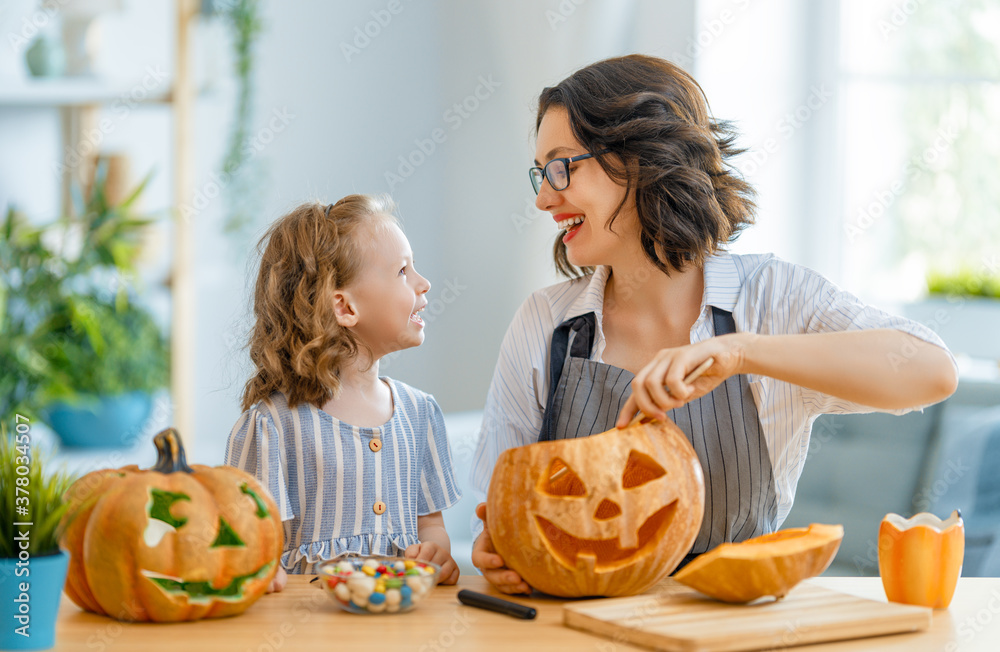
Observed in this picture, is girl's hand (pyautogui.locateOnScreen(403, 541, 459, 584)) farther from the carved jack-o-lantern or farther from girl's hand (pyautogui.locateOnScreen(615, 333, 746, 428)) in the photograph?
girl's hand (pyautogui.locateOnScreen(615, 333, 746, 428))

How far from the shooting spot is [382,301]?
4.49 feet

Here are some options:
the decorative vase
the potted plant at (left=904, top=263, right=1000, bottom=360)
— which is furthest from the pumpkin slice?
the decorative vase

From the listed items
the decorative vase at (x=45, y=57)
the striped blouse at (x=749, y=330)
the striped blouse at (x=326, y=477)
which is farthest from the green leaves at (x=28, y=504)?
the decorative vase at (x=45, y=57)

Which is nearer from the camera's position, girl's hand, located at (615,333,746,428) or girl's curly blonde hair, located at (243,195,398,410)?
girl's hand, located at (615,333,746,428)

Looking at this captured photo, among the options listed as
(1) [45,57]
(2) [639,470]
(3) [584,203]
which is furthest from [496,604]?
(1) [45,57]

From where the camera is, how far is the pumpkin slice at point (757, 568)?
90cm

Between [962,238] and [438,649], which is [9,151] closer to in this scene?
[438,649]

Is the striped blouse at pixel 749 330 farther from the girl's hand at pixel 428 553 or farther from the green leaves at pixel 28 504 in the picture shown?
the green leaves at pixel 28 504

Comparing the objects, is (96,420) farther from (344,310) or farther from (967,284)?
(967,284)

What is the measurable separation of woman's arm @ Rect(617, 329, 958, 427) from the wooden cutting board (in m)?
0.21

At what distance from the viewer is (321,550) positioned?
1272 mm

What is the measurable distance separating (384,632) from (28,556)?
343mm

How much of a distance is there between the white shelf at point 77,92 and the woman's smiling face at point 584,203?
2.02 meters

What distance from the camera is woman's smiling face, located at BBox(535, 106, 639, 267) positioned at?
4.58 ft
